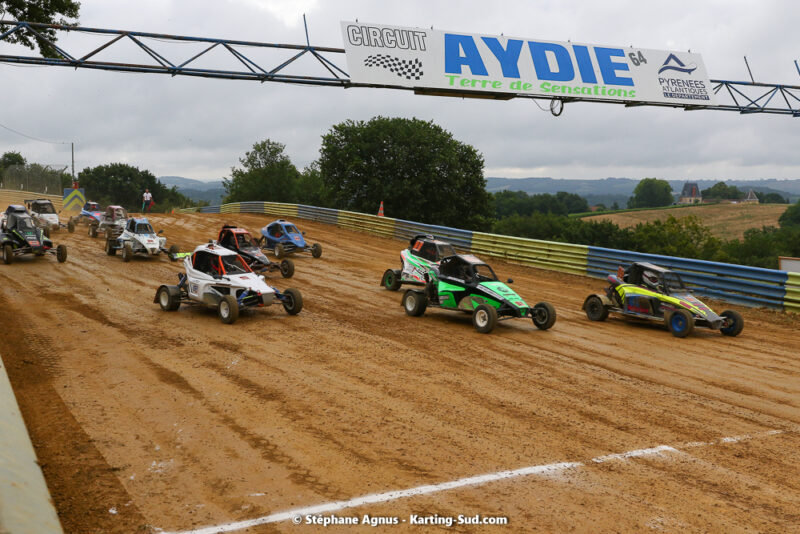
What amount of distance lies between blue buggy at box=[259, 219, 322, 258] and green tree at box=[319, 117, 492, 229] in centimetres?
2937

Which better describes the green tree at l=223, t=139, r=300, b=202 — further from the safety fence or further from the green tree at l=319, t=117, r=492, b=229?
the safety fence

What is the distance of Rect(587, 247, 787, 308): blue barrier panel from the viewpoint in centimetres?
1670

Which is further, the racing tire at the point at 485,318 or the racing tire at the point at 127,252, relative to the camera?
the racing tire at the point at 127,252

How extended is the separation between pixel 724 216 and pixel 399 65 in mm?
106419

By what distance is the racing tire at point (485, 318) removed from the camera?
42.2 feet

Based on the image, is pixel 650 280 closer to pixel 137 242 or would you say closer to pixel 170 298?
pixel 170 298

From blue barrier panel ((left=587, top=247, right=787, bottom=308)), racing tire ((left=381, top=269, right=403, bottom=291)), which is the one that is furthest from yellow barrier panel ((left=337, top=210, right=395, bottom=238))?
blue barrier panel ((left=587, top=247, right=787, bottom=308))

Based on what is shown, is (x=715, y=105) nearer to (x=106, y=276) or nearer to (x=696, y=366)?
(x=696, y=366)

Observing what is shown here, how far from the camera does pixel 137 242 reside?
73.5 ft

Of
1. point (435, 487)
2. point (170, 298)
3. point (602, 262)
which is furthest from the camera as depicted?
point (602, 262)

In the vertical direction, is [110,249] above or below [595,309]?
above

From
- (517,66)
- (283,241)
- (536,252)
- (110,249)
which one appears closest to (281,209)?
(283,241)

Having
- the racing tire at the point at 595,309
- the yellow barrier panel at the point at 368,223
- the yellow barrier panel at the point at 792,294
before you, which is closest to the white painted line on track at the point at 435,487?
the racing tire at the point at 595,309

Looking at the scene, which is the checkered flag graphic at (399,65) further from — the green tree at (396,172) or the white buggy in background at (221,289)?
the green tree at (396,172)
